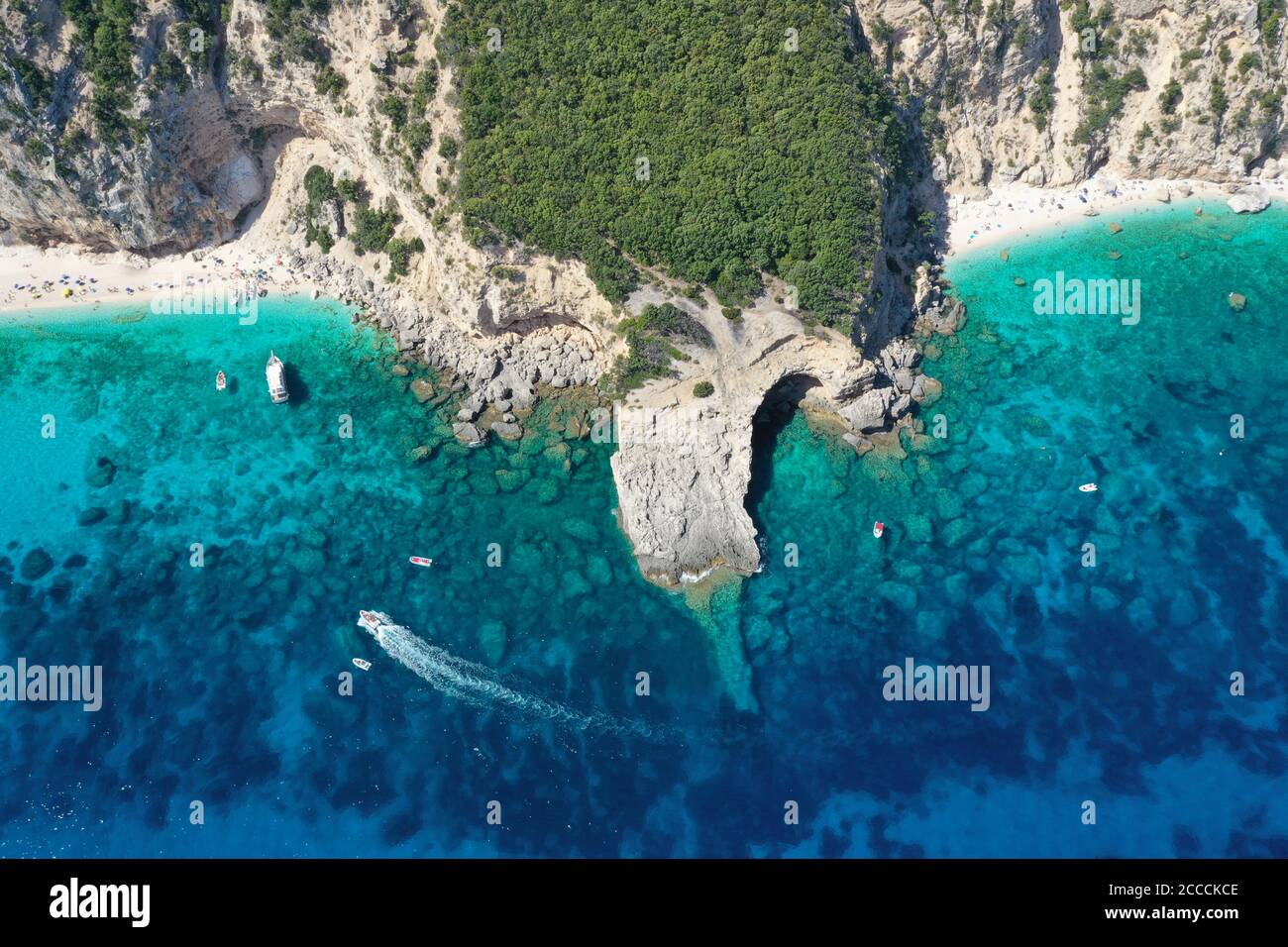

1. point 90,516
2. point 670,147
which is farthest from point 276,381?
point 670,147

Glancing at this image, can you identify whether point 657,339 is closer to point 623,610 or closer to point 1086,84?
point 623,610

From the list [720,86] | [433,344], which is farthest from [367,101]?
[720,86]

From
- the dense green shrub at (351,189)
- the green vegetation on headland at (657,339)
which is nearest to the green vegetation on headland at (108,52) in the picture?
the dense green shrub at (351,189)

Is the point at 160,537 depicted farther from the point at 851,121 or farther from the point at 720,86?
the point at 851,121

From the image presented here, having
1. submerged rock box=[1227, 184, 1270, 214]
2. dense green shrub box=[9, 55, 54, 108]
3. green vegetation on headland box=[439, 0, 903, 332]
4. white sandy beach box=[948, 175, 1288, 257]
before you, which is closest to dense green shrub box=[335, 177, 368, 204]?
green vegetation on headland box=[439, 0, 903, 332]

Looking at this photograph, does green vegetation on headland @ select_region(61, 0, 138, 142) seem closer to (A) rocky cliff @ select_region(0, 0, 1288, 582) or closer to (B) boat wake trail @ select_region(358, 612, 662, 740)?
(A) rocky cliff @ select_region(0, 0, 1288, 582)

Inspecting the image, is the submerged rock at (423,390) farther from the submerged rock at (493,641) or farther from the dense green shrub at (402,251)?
the submerged rock at (493,641)
